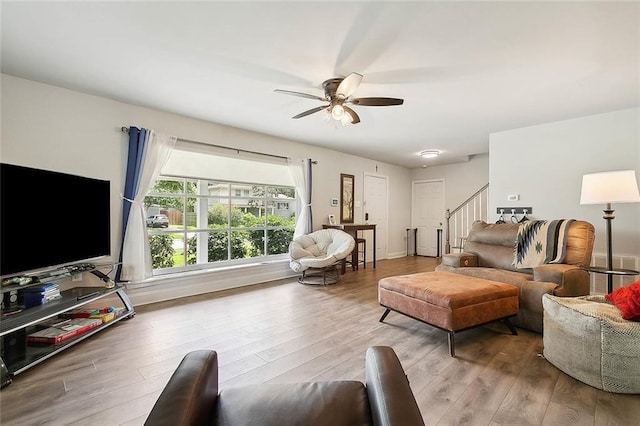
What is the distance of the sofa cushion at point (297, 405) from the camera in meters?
0.96

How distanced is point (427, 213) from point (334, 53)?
591cm

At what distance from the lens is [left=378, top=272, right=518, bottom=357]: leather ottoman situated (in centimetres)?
218

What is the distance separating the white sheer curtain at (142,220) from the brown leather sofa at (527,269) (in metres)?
3.55

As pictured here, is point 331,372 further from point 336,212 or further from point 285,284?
point 336,212

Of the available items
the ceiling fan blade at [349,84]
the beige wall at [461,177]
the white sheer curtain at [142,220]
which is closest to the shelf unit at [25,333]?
the white sheer curtain at [142,220]

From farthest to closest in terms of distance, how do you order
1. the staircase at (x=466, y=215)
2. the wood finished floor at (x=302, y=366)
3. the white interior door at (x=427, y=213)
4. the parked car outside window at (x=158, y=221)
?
the white interior door at (x=427, y=213) < the staircase at (x=466, y=215) < the parked car outside window at (x=158, y=221) < the wood finished floor at (x=302, y=366)

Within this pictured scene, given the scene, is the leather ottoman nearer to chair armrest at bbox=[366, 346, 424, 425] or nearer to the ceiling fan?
chair armrest at bbox=[366, 346, 424, 425]

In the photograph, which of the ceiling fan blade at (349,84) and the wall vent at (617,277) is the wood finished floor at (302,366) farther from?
the ceiling fan blade at (349,84)

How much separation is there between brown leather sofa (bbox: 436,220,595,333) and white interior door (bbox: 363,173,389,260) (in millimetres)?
2913

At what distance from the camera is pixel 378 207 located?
6707 millimetres

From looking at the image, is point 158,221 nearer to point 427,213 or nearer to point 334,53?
point 334,53

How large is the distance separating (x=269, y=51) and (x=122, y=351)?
267cm

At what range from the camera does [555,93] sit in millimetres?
2934

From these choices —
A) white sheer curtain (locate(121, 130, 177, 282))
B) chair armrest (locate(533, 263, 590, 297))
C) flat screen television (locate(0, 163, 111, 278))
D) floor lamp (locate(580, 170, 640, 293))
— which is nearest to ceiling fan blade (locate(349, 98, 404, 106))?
floor lamp (locate(580, 170, 640, 293))
